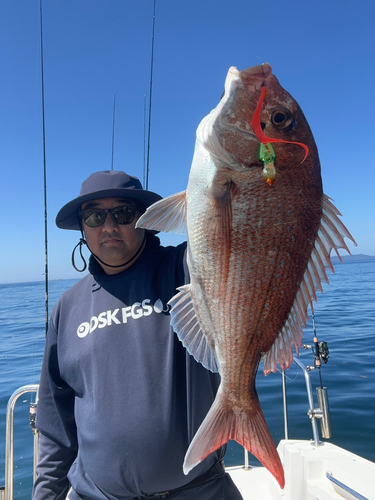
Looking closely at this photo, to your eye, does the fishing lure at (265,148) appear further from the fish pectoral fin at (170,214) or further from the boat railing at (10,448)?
the boat railing at (10,448)

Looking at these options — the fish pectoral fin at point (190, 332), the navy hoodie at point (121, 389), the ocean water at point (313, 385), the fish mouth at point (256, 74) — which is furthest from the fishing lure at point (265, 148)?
the ocean water at point (313, 385)

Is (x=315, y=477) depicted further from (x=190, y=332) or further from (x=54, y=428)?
(x=190, y=332)

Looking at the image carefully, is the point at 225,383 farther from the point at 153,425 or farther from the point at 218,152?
the point at 218,152

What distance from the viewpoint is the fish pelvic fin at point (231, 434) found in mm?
1424

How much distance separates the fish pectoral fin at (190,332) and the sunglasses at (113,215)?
0.85 m

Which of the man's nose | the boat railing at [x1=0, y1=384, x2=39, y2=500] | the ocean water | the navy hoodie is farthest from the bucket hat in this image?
the ocean water

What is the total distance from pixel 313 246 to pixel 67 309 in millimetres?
1678

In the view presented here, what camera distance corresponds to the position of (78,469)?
6.97 ft

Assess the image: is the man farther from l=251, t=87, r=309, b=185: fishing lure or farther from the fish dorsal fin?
l=251, t=87, r=309, b=185: fishing lure

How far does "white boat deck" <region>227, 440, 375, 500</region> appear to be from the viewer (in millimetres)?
2766

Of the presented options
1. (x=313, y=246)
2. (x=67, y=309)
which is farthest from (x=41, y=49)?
(x=313, y=246)

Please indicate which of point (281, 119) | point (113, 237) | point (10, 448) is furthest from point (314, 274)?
point (10, 448)

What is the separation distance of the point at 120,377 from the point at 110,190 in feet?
3.52

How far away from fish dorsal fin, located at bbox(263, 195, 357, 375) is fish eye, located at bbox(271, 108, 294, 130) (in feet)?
1.08
